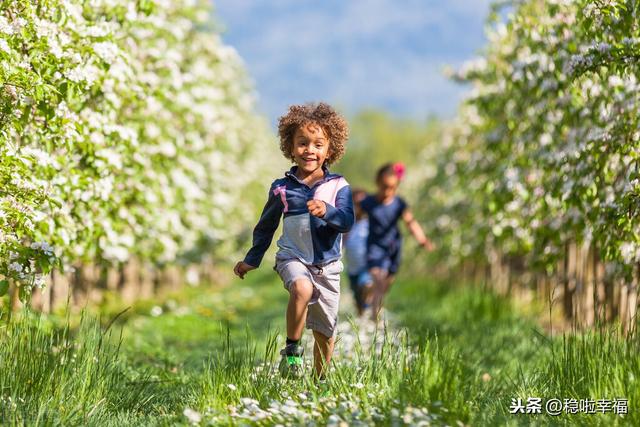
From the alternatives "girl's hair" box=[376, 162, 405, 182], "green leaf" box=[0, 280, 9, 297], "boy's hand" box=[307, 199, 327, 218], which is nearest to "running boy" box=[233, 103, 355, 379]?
"boy's hand" box=[307, 199, 327, 218]

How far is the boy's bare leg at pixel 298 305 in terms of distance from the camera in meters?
5.86

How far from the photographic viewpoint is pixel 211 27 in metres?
17.8

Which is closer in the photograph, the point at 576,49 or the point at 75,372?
the point at 75,372

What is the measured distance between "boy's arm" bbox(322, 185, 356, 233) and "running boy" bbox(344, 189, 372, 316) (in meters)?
6.53

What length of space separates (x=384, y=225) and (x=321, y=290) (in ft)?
19.9

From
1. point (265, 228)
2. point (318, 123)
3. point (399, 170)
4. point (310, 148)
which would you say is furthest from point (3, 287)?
point (399, 170)

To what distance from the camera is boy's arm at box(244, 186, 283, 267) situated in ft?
20.2

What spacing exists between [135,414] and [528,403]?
278 cm

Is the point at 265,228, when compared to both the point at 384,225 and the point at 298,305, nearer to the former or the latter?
the point at 298,305

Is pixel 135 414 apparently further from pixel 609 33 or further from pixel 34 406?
pixel 609 33

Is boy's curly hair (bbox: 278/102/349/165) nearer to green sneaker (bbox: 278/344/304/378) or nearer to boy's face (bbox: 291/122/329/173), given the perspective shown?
boy's face (bbox: 291/122/329/173)

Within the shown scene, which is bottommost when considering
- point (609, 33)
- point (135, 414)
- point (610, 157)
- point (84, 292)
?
point (135, 414)

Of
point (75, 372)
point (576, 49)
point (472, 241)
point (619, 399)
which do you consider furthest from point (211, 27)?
point (619, 399)

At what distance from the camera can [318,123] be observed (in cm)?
624
